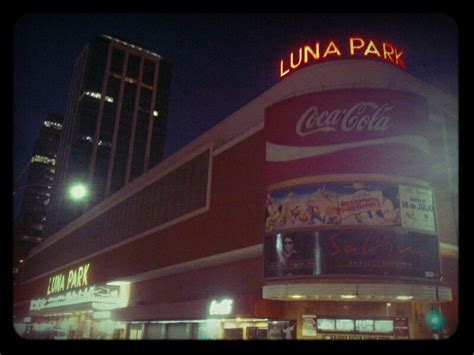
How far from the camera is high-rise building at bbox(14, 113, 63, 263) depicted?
5443 inches

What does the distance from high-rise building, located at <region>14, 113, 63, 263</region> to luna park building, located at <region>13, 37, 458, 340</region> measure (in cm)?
11305

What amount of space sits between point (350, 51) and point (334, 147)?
17.1 ft

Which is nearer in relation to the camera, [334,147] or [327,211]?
[327,211]

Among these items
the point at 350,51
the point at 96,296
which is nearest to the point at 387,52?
the point at 350,51

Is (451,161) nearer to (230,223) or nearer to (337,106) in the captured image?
(337,106)

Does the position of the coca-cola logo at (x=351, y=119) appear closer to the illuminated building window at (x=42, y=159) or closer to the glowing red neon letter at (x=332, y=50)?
the glowing red neon letter at (x=332, y=50)

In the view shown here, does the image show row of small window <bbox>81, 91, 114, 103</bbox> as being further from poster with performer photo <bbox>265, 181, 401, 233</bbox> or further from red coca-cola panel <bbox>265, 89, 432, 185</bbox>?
poster with performer photo <bbox>265, 181, 401, 233</bbox>

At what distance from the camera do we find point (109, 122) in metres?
118

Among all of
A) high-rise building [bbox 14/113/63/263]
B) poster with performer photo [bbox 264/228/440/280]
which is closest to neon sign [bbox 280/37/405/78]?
poster with performer photo [bbox 264/228/440/280]

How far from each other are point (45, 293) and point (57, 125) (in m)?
106

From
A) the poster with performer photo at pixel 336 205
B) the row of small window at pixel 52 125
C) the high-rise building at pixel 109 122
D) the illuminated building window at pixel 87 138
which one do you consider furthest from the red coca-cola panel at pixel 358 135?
the row of small window at pixel 52 125

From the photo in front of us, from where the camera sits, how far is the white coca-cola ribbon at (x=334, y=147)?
19812 mm

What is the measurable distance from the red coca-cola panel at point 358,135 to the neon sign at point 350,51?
2444 millimetres

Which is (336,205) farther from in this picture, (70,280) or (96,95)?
(96,95)
